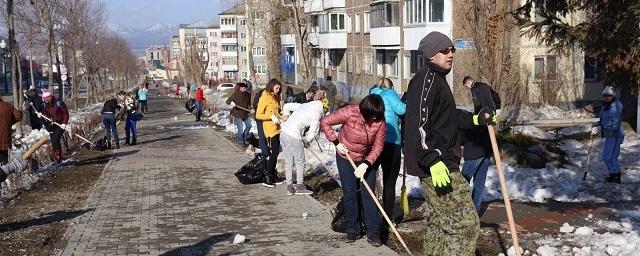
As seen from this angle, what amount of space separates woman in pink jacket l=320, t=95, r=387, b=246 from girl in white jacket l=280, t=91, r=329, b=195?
4.62 feet

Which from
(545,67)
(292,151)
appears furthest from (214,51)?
(292,151)

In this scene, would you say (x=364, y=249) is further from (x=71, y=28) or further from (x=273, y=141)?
(x=71, y=28)

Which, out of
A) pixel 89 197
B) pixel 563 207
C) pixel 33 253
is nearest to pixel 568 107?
pixel 563 207

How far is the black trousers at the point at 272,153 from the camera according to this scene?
10.6 metres

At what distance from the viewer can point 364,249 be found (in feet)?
22.6

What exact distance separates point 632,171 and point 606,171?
446 millimetres

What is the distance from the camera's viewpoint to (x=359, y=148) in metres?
7.08

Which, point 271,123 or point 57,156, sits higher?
point 271,123

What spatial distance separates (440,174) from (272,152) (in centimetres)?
607

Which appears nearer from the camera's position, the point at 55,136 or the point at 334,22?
the point at 55,136

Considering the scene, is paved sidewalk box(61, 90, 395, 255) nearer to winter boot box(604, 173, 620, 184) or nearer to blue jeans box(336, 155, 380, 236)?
blue jeans box(336, 155, 380, 236)

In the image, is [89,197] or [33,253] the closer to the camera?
[33,253]

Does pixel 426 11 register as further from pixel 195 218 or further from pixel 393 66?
pixel 195 218

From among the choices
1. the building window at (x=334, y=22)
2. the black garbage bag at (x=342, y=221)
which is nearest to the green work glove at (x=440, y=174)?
the black garbage bag at (x=342, y=221)
